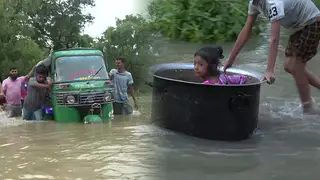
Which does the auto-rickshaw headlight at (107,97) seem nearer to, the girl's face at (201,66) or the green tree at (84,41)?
the girl's face at (201,66)

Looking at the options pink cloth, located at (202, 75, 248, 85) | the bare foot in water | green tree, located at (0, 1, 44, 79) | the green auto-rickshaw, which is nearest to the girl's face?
pink cloth, located at (202, 75, 248, 85)

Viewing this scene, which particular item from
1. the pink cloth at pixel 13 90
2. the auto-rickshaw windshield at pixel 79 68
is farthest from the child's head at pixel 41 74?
the pink cloth at pixel 13 90

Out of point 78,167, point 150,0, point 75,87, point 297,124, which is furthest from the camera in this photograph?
point 150,0

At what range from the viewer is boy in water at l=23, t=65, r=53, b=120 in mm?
9367

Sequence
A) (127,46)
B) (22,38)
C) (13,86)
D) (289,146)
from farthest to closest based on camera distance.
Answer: (22,38)
(127,46)
(13,86)
(289,146)

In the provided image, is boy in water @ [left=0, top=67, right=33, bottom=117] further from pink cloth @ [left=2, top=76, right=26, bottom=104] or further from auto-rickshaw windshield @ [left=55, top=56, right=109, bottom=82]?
auto-rickshaw windshield @ [left=55, top=56, right=109, bottom=82]

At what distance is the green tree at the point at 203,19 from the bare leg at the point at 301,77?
6199 mm

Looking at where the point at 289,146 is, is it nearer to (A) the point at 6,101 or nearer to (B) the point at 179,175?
(B) the point at 179,175

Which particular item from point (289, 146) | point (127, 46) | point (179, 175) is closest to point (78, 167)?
point (179, 175)

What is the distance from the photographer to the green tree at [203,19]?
42.6ft

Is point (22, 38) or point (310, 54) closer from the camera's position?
point (310, 54)

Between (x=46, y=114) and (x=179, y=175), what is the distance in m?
5.41

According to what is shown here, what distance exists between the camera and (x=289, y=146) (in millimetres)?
5562

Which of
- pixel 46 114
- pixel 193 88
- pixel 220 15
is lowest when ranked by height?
pixel 46 114
